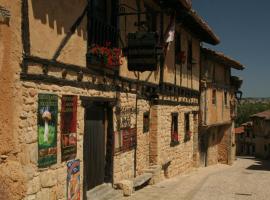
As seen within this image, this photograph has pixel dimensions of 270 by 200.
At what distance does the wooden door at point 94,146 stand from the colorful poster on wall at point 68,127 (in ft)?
3.48

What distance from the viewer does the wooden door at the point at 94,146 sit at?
29.9 ft

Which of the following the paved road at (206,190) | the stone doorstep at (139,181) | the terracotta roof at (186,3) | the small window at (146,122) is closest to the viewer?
the stone doorstep at (139,181)

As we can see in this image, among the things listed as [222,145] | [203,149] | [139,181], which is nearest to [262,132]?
[222,145]

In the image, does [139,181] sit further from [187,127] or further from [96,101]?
[187,127]

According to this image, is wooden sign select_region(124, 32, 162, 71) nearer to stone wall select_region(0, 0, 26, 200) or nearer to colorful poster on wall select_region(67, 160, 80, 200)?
colorful poster on wall select_region(67, 160, 80, 200)

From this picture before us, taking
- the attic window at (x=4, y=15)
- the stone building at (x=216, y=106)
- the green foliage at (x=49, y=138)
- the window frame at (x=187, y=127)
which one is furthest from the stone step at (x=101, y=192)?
the stone building at (x=216, y=106)

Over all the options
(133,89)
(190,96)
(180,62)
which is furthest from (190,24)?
(133,89)

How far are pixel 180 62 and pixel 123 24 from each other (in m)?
5.91

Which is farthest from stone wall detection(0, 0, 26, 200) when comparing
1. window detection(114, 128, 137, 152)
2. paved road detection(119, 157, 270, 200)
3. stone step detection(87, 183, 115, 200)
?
paved road detection(119, 157, 270, 200)

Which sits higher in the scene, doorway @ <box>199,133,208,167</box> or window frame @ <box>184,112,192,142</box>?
window frame @ <box>184,112,192,142</box>

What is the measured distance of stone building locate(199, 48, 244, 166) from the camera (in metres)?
20.9

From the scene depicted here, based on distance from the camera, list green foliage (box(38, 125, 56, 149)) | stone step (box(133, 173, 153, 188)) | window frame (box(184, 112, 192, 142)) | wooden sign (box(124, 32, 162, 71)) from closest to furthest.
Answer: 1. green foliage (box(38, 125, 56, 149))
2. wooden sign (box(124, 32, 162, 71))
3. stone step (box(133, 173, 153, 188))
4. window frame (box(184, 112, 192, 142))

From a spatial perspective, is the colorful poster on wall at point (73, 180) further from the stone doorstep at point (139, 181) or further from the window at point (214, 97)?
the window at point (214, 97)

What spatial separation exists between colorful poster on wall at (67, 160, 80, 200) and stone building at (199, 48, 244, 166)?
41.6 ft
